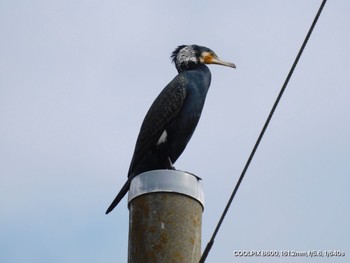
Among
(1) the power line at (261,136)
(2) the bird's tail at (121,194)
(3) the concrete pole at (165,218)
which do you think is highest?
(1) the power line at (261,136)

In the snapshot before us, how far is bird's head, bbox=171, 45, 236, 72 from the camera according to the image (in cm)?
971

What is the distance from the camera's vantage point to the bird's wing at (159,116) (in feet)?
28.1

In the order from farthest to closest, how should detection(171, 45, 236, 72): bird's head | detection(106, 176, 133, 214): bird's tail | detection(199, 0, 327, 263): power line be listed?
detection(171, 45, 236, 72): bird's head, detection(106, 176, 133, 214): bird's tail, detection(199, 0, 327, 263): power line

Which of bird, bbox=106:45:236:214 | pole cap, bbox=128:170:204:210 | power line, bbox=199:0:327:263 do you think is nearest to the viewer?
power line, bbox=199:0:327:263

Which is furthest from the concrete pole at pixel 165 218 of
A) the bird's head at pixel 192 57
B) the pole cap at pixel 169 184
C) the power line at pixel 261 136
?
the bird's head at pixel 192 57

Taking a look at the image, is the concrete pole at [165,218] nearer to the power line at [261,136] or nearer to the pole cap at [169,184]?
the pole cap at [169,184]

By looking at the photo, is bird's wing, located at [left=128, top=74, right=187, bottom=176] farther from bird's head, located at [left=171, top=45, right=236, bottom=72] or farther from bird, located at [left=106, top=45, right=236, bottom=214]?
bird's head, located at [left=171, top=45, right=236, bottom=72]

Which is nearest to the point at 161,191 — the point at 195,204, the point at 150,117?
the point at 195,204

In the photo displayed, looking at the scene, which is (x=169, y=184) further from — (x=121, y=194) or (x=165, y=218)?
(x=121, y=194)

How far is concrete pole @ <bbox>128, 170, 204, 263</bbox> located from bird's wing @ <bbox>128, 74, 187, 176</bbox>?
2649 mm

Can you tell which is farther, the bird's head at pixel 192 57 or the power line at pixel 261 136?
the bird's head at pixel 192 57

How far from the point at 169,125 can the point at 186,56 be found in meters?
1.34

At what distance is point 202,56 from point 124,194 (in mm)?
2303

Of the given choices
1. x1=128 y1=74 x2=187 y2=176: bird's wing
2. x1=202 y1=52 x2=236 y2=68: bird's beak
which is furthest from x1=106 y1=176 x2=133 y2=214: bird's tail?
x1=202 y1=52 x2=236 y2=68: bird's beak
